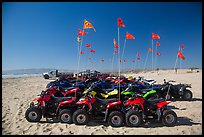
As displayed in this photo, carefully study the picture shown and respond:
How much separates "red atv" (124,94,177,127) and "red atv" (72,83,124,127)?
25 cm

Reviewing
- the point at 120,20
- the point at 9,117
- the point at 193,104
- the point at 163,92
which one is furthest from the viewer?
the point at 163,92

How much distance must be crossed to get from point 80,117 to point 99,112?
0.61 m

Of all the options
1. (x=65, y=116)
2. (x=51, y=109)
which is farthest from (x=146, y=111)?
(x=51, y=109)

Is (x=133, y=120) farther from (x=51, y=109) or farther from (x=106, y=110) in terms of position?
(x=51, y=109)

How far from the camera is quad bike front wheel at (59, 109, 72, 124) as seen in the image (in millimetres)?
5414

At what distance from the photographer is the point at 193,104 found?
7.92 metres

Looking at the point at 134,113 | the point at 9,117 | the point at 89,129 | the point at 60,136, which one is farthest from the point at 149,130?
the point at 9,117

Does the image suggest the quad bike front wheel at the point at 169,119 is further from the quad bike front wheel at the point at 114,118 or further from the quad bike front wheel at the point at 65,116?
the quad bike front wheel at the point at 65,116

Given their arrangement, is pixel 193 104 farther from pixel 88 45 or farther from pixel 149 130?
pixel 88 45

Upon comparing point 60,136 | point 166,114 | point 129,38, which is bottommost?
point 60,136

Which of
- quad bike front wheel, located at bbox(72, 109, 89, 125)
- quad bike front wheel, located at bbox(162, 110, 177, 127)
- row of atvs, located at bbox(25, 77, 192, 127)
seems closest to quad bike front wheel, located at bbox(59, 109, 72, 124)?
row of atvs, located at bbox(25, 77, 192, 127)

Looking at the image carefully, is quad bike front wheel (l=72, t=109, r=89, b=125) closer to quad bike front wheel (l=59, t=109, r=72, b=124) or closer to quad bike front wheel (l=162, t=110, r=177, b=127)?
quad bike front wheel (l=59, t=109, r=72, b=124)

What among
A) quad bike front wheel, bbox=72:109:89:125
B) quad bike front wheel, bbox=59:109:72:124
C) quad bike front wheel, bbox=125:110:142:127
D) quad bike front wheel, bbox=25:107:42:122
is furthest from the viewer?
quad bike front wheel, bbox=25:107:42:122

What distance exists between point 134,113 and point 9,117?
4.17m
